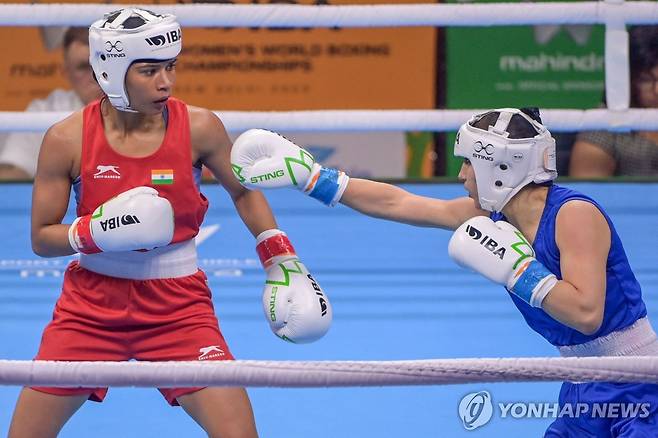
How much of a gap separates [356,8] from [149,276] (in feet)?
8.45

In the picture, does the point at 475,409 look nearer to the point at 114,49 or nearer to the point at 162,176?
the point at 162,176

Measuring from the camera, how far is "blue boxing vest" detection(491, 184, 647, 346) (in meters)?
2.81

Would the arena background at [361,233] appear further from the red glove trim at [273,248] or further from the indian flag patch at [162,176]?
the indian flag patch at [162,176]

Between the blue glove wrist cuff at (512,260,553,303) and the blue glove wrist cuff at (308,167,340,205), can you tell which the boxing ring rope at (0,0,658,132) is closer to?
the blue glove wrist cuff at (308,167,340,205)

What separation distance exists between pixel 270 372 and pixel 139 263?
1.00 metres

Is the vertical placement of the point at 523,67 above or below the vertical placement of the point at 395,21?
below

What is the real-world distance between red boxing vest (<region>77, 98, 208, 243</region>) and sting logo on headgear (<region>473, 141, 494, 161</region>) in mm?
714

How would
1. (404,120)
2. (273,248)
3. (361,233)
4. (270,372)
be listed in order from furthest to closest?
(404,120)
(361,233)
(273,248)
(270,372)

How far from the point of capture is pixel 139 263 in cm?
299

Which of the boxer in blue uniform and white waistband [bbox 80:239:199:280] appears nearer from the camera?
the boxer in blue uniform

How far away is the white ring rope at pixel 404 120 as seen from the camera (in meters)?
5.33

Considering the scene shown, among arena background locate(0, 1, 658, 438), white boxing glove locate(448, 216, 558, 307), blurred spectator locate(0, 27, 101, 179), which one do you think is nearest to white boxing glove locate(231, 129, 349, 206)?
white boxing glove locate(448, 216, 558, 307)

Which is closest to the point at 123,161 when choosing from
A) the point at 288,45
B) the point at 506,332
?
the point at 506,332

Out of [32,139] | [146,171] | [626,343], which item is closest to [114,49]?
[146,171]
